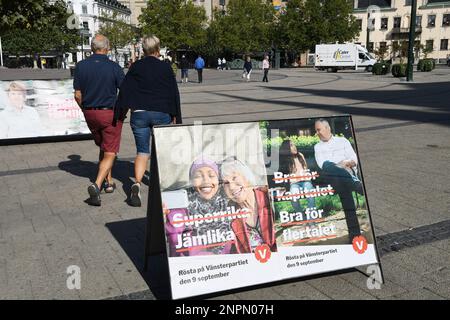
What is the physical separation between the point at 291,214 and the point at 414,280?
107cm

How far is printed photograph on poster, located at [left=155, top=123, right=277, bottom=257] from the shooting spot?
3053mm

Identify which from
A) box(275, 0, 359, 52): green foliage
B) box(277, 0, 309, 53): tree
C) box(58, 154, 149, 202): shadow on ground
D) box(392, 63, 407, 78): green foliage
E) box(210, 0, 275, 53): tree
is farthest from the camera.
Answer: box(210, 0, 275, 53): tree

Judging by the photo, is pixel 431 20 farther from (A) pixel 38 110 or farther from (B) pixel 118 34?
(A) pixel 38 110

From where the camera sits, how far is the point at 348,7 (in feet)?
203

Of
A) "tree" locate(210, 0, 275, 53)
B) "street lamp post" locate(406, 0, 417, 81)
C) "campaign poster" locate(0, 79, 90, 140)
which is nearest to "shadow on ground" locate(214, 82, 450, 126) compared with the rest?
"campaign poster" locate(0, 79, 90, 140)

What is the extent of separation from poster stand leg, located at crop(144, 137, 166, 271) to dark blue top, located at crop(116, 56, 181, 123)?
1714 millimetres

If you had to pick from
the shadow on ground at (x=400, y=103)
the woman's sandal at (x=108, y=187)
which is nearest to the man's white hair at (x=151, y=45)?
the woman's sandal at (x=108, y=187)

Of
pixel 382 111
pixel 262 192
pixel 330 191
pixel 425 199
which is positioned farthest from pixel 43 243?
pixel 382 111

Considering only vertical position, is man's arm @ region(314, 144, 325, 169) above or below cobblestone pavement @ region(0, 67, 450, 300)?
above

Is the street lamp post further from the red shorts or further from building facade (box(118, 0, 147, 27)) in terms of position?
building facade (box(118, 0, 147, 27))

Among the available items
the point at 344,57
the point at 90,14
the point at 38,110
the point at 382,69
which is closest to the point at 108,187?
the point at 38,110

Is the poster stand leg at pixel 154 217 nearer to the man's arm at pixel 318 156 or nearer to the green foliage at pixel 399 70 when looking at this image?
the man's arm at pixel 318 156
